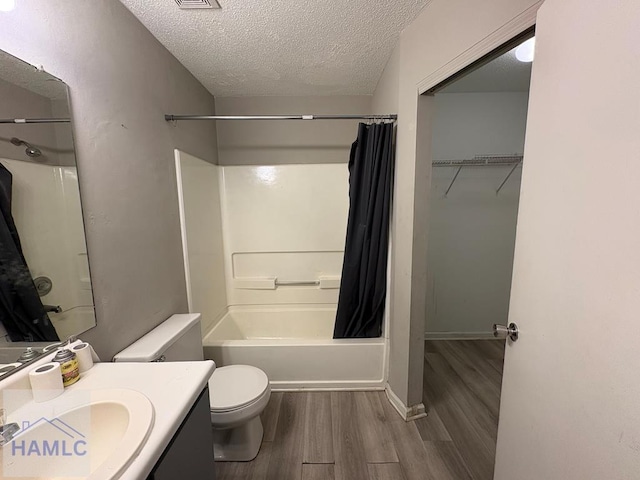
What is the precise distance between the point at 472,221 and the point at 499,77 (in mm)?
1204

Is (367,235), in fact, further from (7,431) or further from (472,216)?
(7,431)

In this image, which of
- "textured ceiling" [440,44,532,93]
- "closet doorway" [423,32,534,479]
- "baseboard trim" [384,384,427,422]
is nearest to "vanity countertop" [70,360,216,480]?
"baseboard trim" [384,384,427,422]

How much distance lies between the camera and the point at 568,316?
2.13 feet

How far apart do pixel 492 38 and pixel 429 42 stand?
448mm

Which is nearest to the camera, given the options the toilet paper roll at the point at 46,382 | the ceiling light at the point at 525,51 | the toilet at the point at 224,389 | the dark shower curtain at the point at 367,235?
the toilet paper roll at the point at 46,382

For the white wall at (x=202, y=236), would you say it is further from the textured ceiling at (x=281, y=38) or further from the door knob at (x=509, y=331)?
the door knob at (x=509, y=331)

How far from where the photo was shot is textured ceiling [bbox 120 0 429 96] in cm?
132

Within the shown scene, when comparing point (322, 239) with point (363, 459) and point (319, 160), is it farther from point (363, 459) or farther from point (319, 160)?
point (363, 459)

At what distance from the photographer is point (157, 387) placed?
2.74ft

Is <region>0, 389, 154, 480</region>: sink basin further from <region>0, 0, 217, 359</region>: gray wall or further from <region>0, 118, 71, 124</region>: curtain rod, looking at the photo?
<region>0, 118, 71, 124</region>: curtain rod

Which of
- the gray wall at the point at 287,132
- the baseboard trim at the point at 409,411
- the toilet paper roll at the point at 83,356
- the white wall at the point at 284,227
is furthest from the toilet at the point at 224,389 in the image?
the gray wall at the point at 287,132

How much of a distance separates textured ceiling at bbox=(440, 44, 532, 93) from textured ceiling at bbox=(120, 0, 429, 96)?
0.69 metres

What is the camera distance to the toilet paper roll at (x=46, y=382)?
782mm

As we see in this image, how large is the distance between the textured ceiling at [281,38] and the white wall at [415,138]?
154 mm
